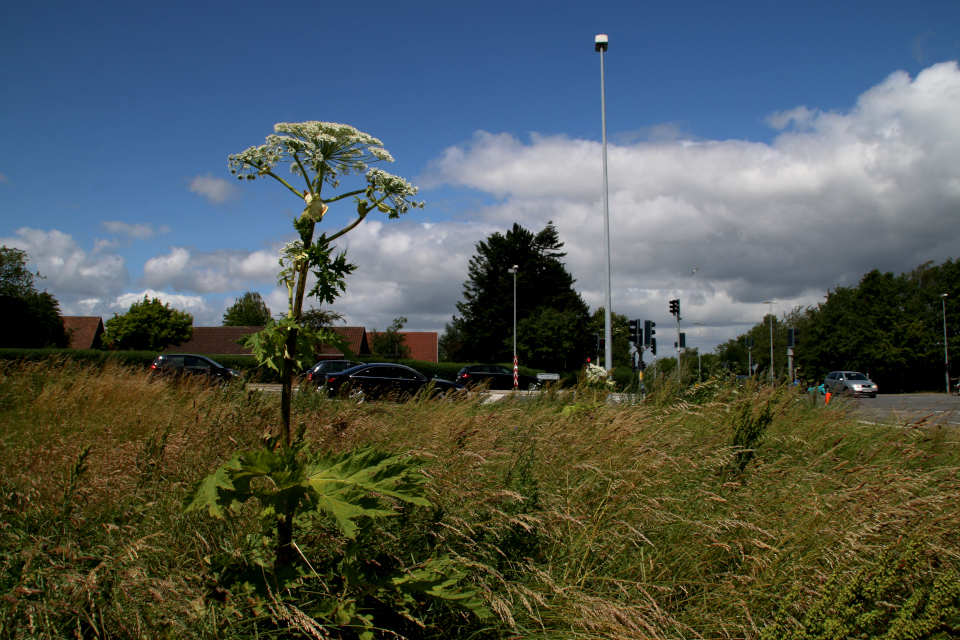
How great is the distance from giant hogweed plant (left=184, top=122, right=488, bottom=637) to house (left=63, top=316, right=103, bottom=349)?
70831mm

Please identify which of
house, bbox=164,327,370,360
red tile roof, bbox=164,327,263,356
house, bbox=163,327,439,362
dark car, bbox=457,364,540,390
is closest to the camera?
dark car, bbox=457,364,540,390

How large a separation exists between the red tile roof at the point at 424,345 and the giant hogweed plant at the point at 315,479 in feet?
225

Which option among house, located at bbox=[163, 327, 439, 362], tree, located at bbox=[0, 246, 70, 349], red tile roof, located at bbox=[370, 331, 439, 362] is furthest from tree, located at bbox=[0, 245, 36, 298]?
red tile roof, located at bbox=[370, 331, 439, 362]

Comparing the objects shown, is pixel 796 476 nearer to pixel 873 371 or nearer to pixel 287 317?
pixel 287 317

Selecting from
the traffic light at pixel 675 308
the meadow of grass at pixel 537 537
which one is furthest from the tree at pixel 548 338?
the meadow of grass at pixel 537 537

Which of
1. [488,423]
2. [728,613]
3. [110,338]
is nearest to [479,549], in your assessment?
[728,613]

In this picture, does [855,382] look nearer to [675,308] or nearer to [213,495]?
[675,308]

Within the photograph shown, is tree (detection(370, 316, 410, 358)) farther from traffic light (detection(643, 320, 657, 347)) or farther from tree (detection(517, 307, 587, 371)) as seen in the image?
traffic light (detection(643, 320, 657, 347))

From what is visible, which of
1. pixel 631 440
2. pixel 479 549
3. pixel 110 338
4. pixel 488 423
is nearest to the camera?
pixel 479 549

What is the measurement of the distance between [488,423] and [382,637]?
9.66ft

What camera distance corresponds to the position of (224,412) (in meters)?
4.64

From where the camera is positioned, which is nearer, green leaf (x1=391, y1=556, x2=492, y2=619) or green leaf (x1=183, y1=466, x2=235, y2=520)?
green leaf (x1=183, y1=466, x2=235, y2=520)

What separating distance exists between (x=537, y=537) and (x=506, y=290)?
5093cm

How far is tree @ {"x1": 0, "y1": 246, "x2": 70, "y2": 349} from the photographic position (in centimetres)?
4231
